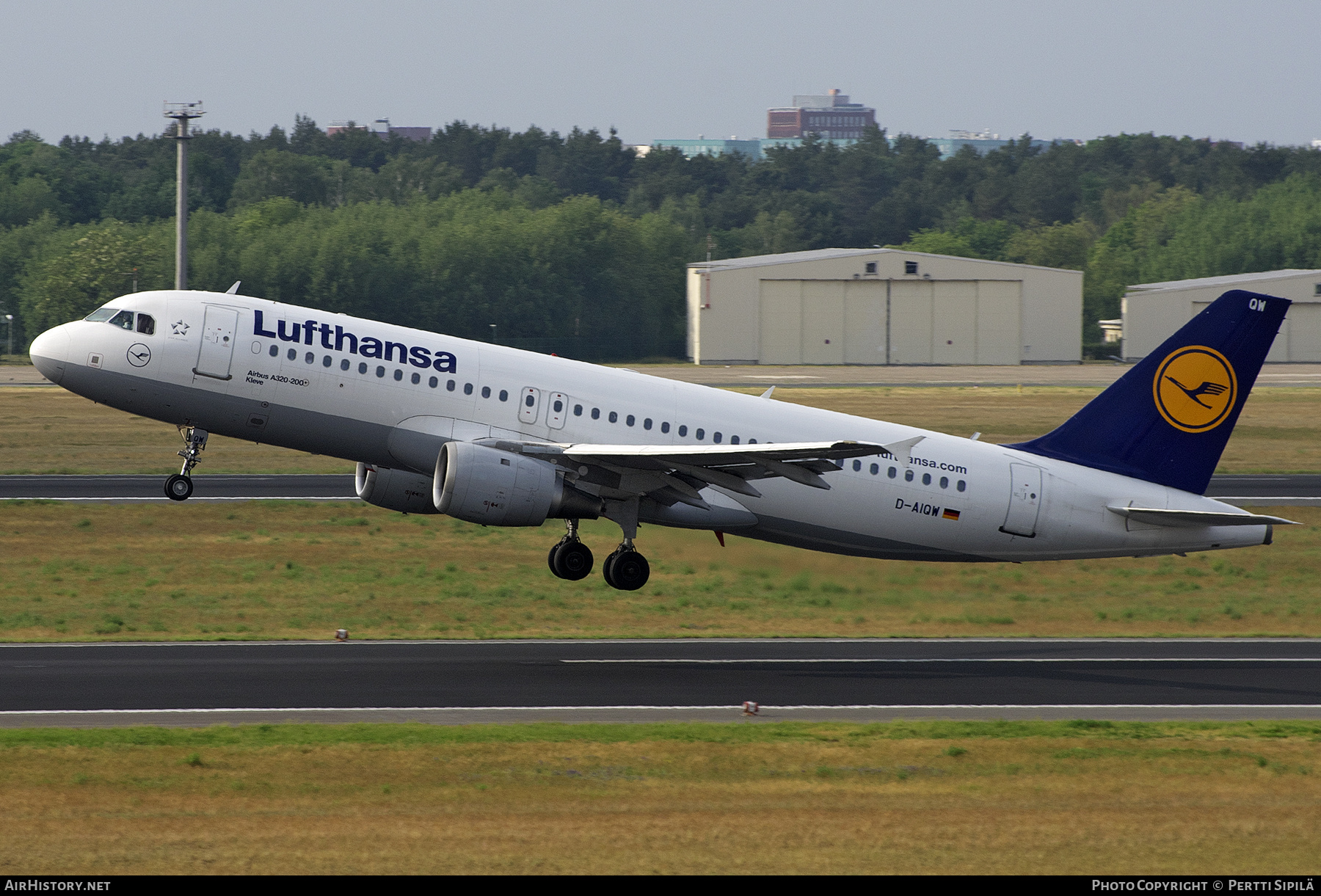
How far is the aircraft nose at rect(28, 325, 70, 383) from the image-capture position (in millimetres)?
31250

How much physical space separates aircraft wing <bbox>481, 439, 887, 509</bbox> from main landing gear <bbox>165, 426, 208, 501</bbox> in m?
6.29

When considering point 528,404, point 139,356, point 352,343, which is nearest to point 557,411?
point 528,404

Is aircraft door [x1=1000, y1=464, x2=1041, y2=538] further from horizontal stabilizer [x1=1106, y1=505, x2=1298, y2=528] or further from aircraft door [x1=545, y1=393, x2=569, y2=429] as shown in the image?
aircraft door [x1=545, y1=393, x2=569, y2=429]

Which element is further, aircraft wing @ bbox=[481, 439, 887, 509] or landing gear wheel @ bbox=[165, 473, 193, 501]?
landing gear wheel @ bbox=[165, 473, 193, 501]

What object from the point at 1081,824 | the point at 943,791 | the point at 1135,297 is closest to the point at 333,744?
the point at 943,791

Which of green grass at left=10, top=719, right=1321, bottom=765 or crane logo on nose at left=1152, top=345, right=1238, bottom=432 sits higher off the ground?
crane logo on nose at left=1152, top=345, right=1238, bottom=432

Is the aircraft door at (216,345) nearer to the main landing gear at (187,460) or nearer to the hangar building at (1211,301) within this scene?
the main landing gear at (187,460)

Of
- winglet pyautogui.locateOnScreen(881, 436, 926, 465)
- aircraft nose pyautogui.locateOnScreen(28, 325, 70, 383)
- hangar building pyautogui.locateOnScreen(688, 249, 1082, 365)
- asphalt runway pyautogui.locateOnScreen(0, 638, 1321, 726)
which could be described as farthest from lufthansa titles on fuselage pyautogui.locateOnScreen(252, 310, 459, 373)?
hangar building pyautogui.locateOnScreen(688, 249, 1082, 365)

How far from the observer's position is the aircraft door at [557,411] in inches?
1272

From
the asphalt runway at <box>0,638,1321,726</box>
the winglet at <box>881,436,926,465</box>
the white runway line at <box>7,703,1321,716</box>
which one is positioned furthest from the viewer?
→ the winglet at <box>881,436,926,465</box>

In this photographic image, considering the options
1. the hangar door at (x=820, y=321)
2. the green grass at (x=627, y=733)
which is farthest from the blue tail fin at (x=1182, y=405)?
the hangar door at (x=820, y=321)

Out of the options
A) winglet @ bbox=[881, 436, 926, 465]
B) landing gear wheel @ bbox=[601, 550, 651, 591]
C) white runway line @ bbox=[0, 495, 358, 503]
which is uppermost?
winglet @ bbox=[881, 436, 926, 465]

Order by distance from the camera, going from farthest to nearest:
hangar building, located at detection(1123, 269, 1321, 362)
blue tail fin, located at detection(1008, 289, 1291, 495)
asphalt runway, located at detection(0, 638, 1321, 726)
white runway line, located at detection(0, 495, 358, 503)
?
hangar building, located at detection(1123, 269, 1321, 362) < white runway line, located at detection(0, 495, 358, 503) < blue tail fin, located at detection(1008, 289, 1291, 495) < asphalt runway, located at detection(0, 638, 1321, 726)

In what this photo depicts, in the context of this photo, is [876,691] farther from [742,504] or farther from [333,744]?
[333,744]
